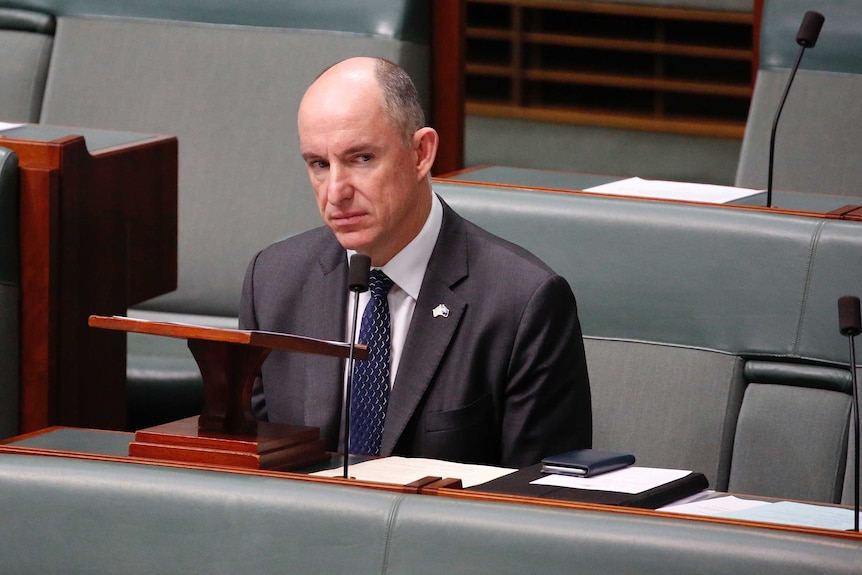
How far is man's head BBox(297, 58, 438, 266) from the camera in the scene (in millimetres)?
1532

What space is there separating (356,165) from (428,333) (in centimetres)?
19

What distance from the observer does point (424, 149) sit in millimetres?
1607

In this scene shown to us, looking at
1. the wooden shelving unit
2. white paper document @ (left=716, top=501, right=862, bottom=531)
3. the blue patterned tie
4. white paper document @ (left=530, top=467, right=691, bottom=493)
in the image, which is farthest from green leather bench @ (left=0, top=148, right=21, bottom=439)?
the wooden shelving unit

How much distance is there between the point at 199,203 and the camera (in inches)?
104

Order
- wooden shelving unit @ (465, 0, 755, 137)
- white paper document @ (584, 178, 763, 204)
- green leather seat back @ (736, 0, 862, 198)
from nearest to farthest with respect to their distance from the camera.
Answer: white paper document @ (584, 178, 763, 204), green leather seat back @ (736, 0, 862, 198), wooden shelving unit @ (465, 0, 755, 137)

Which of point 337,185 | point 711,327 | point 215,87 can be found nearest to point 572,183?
point 711,327

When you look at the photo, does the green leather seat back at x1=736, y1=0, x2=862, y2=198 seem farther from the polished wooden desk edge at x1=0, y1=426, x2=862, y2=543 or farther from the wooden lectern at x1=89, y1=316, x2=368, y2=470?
the polished wooden desk edge at x1=0, y1=426, x2=862, y2=543

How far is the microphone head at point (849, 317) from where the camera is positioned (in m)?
1.16

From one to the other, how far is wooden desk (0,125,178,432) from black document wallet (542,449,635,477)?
0.78 metres

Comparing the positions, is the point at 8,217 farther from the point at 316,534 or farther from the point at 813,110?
the point at 813,110

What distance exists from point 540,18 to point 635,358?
2.70 meters

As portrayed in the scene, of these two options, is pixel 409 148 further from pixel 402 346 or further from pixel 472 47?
pixel 472 47

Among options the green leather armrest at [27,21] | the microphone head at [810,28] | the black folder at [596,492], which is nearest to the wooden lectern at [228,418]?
the black folder at [596,492]

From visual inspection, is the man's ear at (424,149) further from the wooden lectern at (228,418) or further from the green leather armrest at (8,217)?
the green leather armrest at (8,217)
